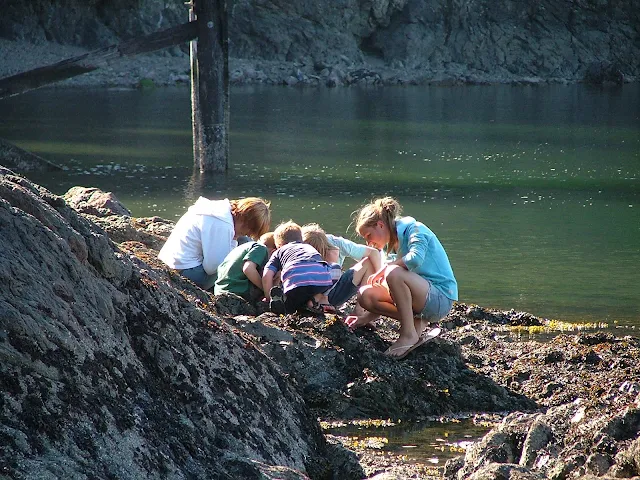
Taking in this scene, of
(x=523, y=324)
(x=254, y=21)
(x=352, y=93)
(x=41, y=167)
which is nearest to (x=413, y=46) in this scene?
(x=254, y=21)

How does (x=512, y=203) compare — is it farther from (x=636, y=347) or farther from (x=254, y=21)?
(x=254, y=21)

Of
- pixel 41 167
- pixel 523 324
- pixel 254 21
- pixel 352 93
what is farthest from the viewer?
pixel 254 21

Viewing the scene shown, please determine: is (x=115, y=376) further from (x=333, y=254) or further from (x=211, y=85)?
(x=211, y=85)

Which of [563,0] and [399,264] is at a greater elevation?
[563,0]

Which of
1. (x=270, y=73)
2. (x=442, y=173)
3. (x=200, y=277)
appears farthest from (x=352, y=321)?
(x=270, y=73)

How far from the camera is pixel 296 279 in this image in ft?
18.8

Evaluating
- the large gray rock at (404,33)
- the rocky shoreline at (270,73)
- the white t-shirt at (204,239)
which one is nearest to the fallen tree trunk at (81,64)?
the white t-shirt at (204,239)

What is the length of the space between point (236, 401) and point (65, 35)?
47943 millimetres

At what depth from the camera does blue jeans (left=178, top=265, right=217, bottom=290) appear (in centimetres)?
669

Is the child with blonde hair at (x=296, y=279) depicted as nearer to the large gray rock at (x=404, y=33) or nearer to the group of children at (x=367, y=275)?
the group of children at (x=367, y=275)

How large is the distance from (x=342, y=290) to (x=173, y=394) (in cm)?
282

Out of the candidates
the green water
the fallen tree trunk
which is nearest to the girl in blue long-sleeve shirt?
the green water

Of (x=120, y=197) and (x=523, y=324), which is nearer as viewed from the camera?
(x=523, y=324)

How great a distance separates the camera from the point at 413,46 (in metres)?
55.3
